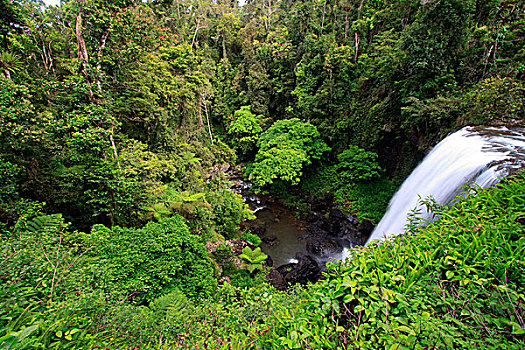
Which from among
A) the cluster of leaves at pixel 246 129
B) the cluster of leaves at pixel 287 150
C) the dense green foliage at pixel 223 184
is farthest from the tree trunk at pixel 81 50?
the cluster of leaves at pixel 246 129

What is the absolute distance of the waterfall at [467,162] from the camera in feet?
13.9

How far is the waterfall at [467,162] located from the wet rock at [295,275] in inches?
131

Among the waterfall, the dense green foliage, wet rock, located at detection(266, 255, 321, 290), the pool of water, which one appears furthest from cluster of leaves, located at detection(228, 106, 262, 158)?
the waterfall

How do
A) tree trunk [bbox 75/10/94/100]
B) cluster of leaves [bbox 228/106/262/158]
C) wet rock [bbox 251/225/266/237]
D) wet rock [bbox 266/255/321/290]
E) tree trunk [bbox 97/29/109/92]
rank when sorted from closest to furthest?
tree trunk [bbox 75/10/94/100], tree trunk [bbox 97/29/109/92], wet rock [bbox 266/255/321/290], wet rock [bbox 251/225/266/237], cluster of leaves [bbox 228/106/262/158]

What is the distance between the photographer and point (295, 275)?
8.67 metres

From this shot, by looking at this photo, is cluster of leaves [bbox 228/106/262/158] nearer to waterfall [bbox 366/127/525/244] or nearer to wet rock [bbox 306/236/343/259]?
wet rock [bbox 306/236/343/259]

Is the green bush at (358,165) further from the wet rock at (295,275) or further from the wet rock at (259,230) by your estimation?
the wet rock at (295,275)

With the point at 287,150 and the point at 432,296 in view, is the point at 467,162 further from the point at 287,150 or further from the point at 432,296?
the point at 287,150

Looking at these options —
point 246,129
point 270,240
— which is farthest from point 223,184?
point 246,129

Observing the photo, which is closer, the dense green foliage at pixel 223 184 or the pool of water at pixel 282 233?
the dense green foliage at pixel 223 184

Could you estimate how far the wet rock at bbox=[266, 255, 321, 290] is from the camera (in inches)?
333

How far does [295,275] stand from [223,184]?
5.77 m

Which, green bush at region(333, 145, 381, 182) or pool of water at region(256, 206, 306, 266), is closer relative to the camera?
pool of water at region(256, 206, 306, 266)

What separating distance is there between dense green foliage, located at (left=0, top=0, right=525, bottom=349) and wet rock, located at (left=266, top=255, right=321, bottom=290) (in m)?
0.94
